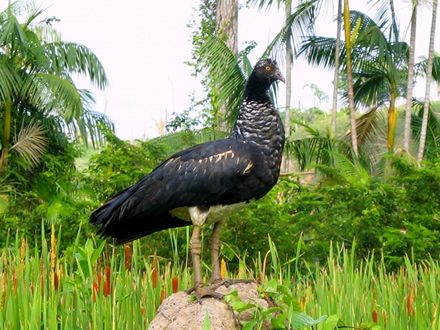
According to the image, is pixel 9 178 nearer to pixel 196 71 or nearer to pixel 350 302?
pixel 196 71

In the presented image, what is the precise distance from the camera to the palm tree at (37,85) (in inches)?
576

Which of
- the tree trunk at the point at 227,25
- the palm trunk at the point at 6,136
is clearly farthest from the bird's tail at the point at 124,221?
the palm trunk at the point at 6,136

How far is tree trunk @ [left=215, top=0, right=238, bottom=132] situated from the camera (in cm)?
1423

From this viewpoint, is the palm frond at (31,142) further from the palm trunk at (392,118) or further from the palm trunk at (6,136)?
the palm trunk at (392,118)

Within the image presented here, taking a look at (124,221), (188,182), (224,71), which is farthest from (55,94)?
(188,182)

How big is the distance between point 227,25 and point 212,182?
11.0 m

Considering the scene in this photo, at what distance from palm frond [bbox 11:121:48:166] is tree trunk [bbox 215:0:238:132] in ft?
13.6

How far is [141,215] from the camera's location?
13.1 feet

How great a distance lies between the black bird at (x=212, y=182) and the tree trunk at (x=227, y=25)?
997cm

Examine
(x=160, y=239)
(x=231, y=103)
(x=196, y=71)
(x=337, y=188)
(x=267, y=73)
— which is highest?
(x=196, y=71)

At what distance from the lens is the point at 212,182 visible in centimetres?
381

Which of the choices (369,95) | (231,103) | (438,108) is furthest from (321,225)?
(438,108)

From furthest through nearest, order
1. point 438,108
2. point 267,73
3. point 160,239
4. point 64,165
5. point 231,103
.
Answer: point 438,108 → point 64,165 → point 231,103 → point 160,239 → point 267,73

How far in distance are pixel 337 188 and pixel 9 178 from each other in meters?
8.99
